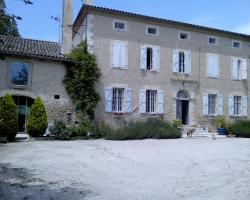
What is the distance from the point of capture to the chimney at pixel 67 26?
66.1 feet

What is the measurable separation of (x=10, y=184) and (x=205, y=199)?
3710 mm

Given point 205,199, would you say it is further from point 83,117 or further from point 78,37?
point 78,37

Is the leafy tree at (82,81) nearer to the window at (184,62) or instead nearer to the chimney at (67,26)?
the chimney at (67,26)

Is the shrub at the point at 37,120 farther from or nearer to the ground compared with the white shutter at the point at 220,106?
nearer to the ground

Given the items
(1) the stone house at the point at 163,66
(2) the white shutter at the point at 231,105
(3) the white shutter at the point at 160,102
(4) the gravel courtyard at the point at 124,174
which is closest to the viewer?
(4) the gravel courtyard at the point at 124,174

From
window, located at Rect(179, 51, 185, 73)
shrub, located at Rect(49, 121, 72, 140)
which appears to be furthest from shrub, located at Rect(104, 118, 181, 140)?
window, located at Rect(179, 51, 185, 73)

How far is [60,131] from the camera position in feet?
55.0

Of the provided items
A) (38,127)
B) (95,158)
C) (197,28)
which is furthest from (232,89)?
(95,158)

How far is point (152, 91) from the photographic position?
20625 millimetres

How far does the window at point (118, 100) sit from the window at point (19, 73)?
4.60 meters

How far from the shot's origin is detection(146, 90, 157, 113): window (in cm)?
2055

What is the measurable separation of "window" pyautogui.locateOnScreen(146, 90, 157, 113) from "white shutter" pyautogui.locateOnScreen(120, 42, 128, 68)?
6.79ft

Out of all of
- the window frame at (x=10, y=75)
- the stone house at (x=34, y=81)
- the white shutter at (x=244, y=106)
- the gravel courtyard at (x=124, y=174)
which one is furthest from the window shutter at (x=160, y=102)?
the gravel courtyard at (x=124, y=174)

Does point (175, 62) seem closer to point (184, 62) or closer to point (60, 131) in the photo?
point (184, 62)
